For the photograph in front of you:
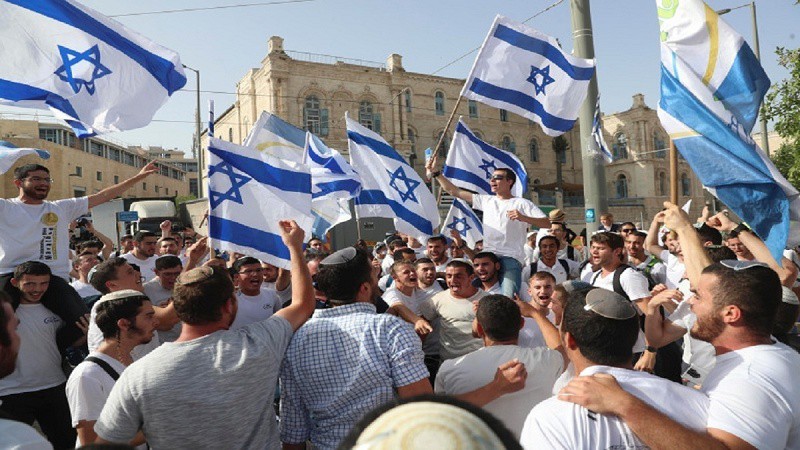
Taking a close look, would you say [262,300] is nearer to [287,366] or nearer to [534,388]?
[287,366]

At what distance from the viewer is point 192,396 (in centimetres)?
247

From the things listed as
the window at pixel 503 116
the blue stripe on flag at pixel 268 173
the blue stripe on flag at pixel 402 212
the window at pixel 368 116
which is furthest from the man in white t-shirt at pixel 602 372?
the window at pixel 503 116

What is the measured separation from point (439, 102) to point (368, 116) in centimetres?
728

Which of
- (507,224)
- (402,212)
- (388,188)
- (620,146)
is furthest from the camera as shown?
(620,146)

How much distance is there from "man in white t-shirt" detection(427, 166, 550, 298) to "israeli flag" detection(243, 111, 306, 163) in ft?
8.55

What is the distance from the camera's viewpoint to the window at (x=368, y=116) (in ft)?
140

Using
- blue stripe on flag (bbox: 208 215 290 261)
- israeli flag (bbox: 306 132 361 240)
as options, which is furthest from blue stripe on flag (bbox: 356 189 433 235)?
blue stripe on flag (bbox: 208 215 290 261)

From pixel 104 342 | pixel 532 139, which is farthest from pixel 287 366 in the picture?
pixel 532 139

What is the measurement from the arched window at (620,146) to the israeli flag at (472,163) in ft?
175

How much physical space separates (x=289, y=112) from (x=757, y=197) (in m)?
37.6

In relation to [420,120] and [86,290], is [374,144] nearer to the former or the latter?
[86,290]

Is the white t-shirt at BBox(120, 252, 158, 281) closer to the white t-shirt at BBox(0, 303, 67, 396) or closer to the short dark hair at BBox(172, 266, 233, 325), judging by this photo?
the white t-shirt at BBox(0, 303, 67, 396)

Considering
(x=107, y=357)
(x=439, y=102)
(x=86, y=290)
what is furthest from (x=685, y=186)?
(x=107, y=357)

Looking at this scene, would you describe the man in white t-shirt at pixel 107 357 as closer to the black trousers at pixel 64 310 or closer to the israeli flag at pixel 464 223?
the black trousers at pixel 64 310
